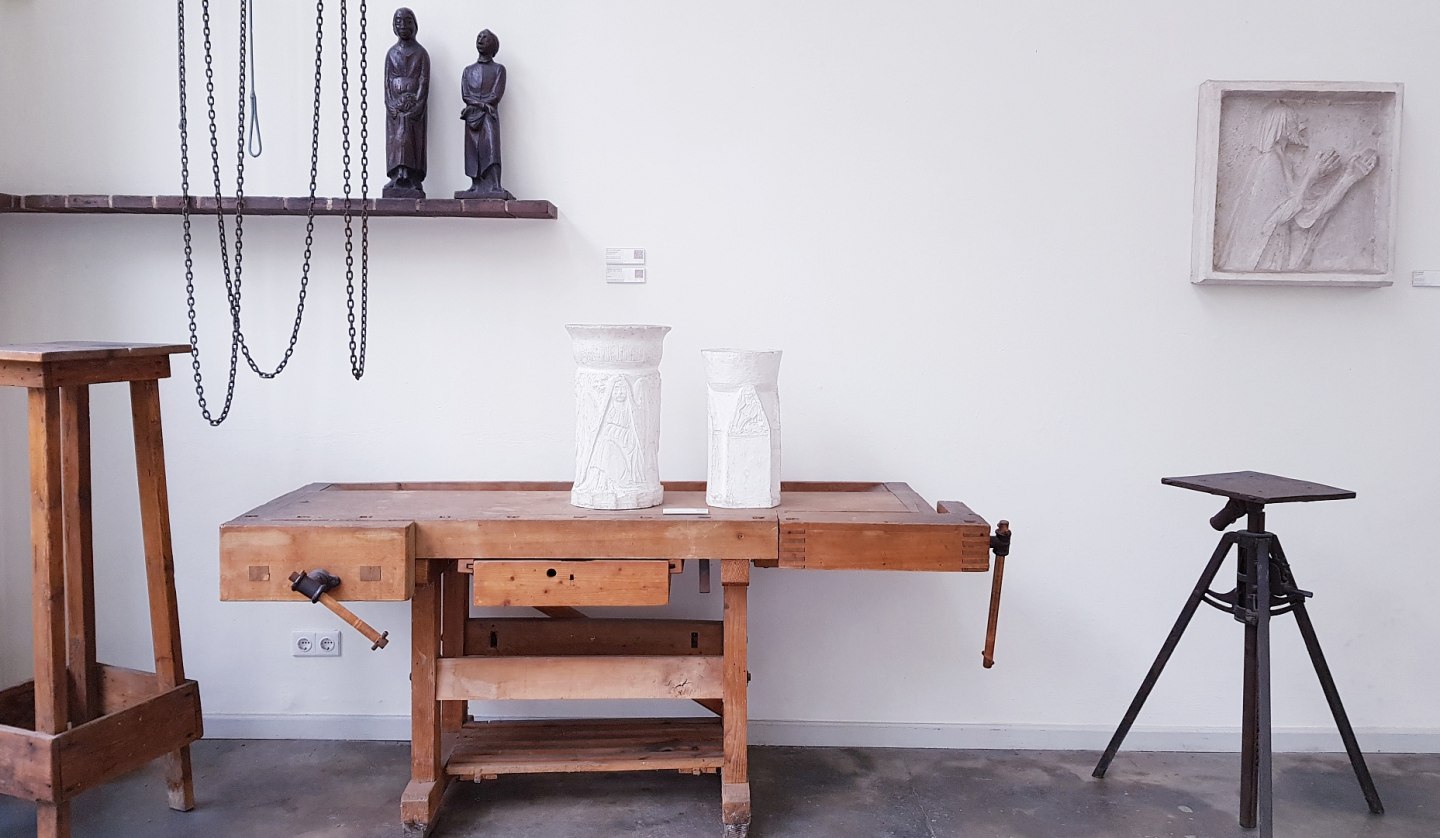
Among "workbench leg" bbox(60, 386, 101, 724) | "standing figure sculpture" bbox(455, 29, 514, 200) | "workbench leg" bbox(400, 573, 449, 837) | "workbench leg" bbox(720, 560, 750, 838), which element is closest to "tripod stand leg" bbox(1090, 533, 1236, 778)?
"workbench leg" bbox(720, 560, 750, 838)

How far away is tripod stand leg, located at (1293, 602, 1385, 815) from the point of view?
233cm

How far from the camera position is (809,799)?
2529 millimetres

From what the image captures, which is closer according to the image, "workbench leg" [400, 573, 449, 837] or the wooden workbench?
the wooden workbench

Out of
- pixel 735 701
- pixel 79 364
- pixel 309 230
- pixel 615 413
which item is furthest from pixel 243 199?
pixel 735 701

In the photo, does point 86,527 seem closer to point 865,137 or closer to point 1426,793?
point 865,137

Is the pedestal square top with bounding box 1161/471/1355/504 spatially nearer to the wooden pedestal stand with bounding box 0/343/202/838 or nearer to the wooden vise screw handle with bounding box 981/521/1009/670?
the wooden vise screw handle with bounding box 981/521/1009/670

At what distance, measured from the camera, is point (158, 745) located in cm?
228

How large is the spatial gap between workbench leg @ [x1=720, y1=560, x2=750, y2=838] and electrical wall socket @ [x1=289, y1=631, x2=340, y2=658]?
131cm

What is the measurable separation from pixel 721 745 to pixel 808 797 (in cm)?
29

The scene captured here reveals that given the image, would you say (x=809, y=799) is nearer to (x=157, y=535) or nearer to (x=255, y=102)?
(x=157, y=535)

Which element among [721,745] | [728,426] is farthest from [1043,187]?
[721,745]

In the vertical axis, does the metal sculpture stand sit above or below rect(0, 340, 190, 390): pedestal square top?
below

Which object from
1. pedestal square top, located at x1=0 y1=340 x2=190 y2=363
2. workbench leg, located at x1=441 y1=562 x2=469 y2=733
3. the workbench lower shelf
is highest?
pedestal square top, located at x1=0 y1=340 x2=190 y2=363

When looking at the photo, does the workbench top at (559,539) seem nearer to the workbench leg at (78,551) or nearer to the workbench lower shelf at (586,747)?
the workbench leg at (78,551)
